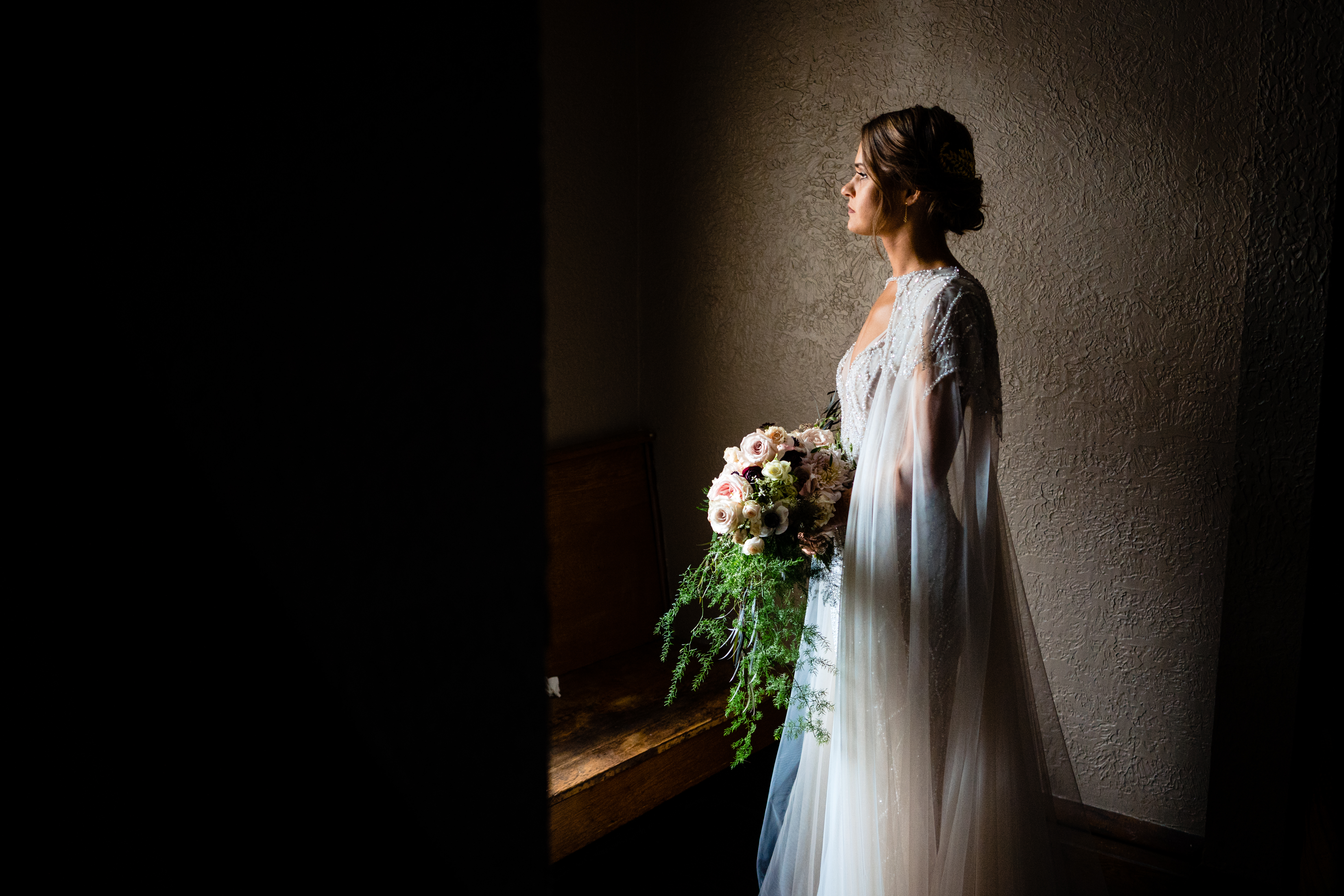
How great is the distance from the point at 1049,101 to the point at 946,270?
A: 791 mm

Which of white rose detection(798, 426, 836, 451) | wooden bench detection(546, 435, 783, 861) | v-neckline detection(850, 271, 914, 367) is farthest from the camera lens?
wooden bench detection(546, 435, 783, 861)

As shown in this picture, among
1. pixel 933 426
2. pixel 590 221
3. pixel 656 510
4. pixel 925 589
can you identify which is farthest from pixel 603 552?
pixel 933 426

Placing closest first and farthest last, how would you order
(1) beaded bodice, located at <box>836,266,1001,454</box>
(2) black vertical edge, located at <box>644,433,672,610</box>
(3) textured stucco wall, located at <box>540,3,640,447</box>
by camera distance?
(1) beaded bodice, located at <box>836,266,1001,454</box>
(3) textured stucco wall, located at <box>540,3,640,447</box>
(2) black vertical edge, located at <box>644,433,672,610</box>

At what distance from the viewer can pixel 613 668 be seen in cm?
319

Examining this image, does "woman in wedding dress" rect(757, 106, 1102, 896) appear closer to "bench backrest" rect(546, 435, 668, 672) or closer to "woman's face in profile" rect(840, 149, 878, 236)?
"woman's face in profile" rect(840, 149, 878, 236)

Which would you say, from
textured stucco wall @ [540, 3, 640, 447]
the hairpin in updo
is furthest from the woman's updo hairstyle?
textured stucco wall @ [540, 3, 640, 447]

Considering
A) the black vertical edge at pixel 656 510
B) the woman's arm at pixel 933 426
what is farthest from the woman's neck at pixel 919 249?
the black vertical edge at pixel 656 510

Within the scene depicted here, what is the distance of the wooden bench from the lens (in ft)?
8.48

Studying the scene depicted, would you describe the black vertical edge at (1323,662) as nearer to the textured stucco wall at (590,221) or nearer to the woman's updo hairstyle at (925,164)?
the woman's updo hairstyle at (925,164)

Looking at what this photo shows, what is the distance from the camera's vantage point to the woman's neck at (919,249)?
2.16m

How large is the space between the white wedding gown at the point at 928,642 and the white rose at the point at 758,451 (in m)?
0.20

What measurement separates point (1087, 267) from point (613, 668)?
185cm

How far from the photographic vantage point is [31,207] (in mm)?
406

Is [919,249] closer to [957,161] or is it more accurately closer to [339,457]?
[957,161]
